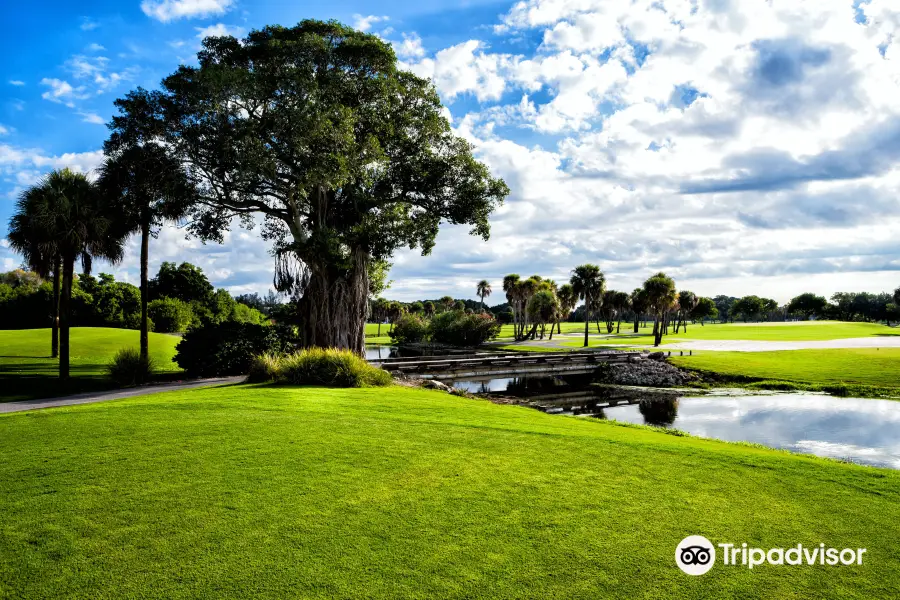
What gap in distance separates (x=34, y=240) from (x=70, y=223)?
5.54 meters

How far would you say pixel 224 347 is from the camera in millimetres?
23328

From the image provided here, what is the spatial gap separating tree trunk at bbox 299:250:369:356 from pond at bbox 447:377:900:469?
28.0 feet

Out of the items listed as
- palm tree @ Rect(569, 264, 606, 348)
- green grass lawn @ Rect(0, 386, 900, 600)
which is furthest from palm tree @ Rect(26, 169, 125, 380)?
palm tree @ Rect(569, 264, 606, 348)

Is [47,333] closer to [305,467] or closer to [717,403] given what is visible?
[305,467]

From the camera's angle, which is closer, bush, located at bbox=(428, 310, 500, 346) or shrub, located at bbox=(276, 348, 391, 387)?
shrub, located at bbox=(276, 348, 391, 387)

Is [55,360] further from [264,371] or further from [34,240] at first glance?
[264,371]

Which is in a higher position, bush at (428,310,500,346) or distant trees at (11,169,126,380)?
distant trees at (11,169,126,380)

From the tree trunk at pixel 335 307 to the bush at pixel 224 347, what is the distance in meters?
1.92

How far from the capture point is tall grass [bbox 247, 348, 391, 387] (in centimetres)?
1841

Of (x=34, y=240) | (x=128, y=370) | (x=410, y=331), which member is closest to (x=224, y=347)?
(x=128, y=370)

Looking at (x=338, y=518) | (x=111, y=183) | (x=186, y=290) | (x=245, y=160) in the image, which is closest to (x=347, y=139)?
(x=245, y=160)

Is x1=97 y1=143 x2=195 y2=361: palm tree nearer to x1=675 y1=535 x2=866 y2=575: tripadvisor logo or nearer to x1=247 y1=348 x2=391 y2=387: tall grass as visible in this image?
x1=247 y1=348 x2=391 y2=387: tall grass

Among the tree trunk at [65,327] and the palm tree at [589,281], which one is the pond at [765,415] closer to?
the tree trunk at [65,327]

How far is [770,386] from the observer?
30.0m
